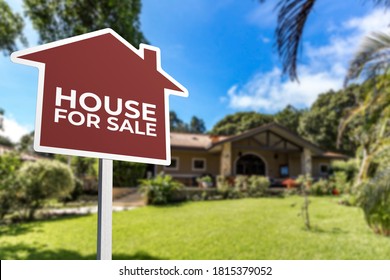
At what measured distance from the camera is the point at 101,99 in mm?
1478

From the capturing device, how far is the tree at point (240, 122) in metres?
42.3

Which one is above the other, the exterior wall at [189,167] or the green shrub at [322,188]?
the exterior wall at [189,167]

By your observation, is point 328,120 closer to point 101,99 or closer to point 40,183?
point 40,183

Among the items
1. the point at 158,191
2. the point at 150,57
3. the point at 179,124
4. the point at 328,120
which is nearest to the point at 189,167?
the point at 158,191

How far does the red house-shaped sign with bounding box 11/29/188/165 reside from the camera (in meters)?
1.37

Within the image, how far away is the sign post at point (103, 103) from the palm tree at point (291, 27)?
2.71m

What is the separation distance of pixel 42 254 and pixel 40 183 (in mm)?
6302

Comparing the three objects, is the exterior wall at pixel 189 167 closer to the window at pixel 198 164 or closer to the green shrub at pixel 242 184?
the window at pixel 198 164

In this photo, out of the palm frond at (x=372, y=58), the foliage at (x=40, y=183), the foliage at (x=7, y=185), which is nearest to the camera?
the palm frond at (x=372, y=58)

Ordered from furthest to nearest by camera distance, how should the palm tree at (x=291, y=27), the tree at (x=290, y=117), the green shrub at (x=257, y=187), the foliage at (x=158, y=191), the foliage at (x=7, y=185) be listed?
the tree at (x=290, y=117) < the green shrub at (x=257, y=187) < the foliage at (x=158, y=191) < the foliage at (x=7, y=185) < the palm tree at (x=291, y=27)

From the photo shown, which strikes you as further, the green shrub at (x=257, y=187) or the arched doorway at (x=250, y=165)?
the arched doorway at (x=250, y=165)

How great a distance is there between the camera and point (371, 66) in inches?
254

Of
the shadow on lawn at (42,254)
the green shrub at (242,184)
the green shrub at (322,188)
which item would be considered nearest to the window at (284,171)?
the green shrub at (322,188)

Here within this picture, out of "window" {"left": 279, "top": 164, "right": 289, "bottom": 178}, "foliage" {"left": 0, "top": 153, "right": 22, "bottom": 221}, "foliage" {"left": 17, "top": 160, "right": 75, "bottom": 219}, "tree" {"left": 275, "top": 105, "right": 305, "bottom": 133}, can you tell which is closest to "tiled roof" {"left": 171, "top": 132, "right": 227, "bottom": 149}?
"window" {"left": 279, "top": 164, "right": 289, "bottom": 178}
